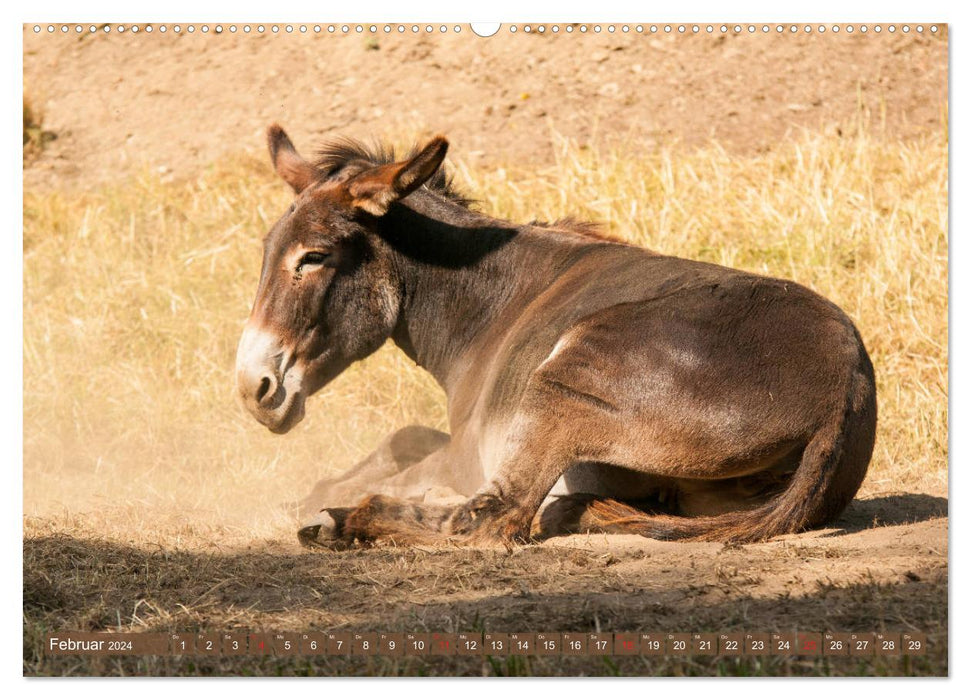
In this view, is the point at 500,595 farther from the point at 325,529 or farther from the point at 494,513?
the point at 325,529

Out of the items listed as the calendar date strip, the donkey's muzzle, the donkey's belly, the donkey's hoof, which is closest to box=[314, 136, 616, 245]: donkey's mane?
the donkey's muzzle

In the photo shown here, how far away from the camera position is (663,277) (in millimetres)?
5668

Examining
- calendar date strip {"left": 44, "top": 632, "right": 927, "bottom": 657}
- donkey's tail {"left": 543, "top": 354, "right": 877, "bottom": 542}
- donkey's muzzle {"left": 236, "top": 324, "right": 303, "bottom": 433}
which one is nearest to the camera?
calendar date strip {"left": 44, "top": 632, "right": 927, "bottom": 657}

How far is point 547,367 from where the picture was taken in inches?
209

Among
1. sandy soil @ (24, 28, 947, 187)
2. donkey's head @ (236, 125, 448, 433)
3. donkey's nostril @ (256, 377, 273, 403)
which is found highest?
sandy soil @ (24, 28, 947, 187)

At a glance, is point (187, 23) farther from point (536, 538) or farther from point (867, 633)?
point (867, 633)

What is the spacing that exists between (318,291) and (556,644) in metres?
2.74

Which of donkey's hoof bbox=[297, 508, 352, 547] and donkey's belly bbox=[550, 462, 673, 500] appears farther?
donkey's belly bbox=[550, 462, 673, 500]

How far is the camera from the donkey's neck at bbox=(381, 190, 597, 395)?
6.32 metres

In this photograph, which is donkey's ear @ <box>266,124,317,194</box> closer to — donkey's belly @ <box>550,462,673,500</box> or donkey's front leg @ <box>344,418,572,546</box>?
donkey's front leg @ <box>344,418,572,546</box>

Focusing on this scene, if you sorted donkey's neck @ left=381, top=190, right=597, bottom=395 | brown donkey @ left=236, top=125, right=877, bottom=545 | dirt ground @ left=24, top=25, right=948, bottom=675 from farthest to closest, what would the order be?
donkey's neck @ left=381, top=190, right=597, bottom=395 < brown donkey @ left=236, top=125, right=877, bottom=545 < dirt ground @ left=24, top=25, right=948, bottom=675

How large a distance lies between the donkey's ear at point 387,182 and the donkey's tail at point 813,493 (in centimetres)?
191

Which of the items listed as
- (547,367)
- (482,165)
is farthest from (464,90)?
(547,367)

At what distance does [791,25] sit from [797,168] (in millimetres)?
3385
